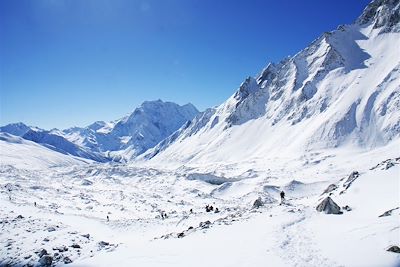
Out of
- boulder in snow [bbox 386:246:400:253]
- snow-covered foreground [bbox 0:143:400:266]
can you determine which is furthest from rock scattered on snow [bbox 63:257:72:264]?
boulder in snow [bbox 386:246:400:253]

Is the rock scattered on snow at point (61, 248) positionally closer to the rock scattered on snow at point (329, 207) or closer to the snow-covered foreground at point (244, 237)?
the snow-covered foreground at point (244, 237)

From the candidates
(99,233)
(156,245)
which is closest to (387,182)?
(156,245)

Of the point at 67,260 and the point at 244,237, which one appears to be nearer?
the point at 244,237

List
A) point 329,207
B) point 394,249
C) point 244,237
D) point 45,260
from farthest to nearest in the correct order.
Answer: point 329,207 → point 45,260 → point 244,237 → point 394,249

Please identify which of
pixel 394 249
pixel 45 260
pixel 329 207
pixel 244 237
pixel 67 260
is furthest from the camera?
pixel 329 207

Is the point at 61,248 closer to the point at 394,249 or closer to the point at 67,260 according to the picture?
the point at 67,260

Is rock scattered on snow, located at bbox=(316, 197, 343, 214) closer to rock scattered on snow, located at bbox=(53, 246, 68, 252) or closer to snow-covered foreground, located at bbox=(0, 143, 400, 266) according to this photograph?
snow-covered foreground, located at bbox=(0, 143, 400, 266)

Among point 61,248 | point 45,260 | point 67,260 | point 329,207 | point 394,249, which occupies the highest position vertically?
point 61,248

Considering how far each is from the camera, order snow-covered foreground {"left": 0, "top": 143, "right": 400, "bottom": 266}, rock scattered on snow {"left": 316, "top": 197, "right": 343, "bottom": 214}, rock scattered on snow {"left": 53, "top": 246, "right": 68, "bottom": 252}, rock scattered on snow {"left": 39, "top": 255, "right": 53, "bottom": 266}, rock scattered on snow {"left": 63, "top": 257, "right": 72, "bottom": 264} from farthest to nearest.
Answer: rock scattered on snow {"left": 316, "top": 197, "right": 343, "bottom": 214} → rock scattered on snow {"left": 53, "top": 246, "right": 68, "bottom": 252} → rock scattered on snow {"left": 63, "top": 257, "right": 72, "bottom": 264} → rock scattered on snow {"left": 39, "top": 255, "right": 53, "bottom": 266} → snow-covered foreground {"left": 0, "top": 143, "right": 400, "bottom": 266}

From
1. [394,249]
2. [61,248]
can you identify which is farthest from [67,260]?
[394,249]

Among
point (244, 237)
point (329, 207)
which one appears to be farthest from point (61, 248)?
point (329, 207)

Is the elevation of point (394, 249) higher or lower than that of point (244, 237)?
lower
